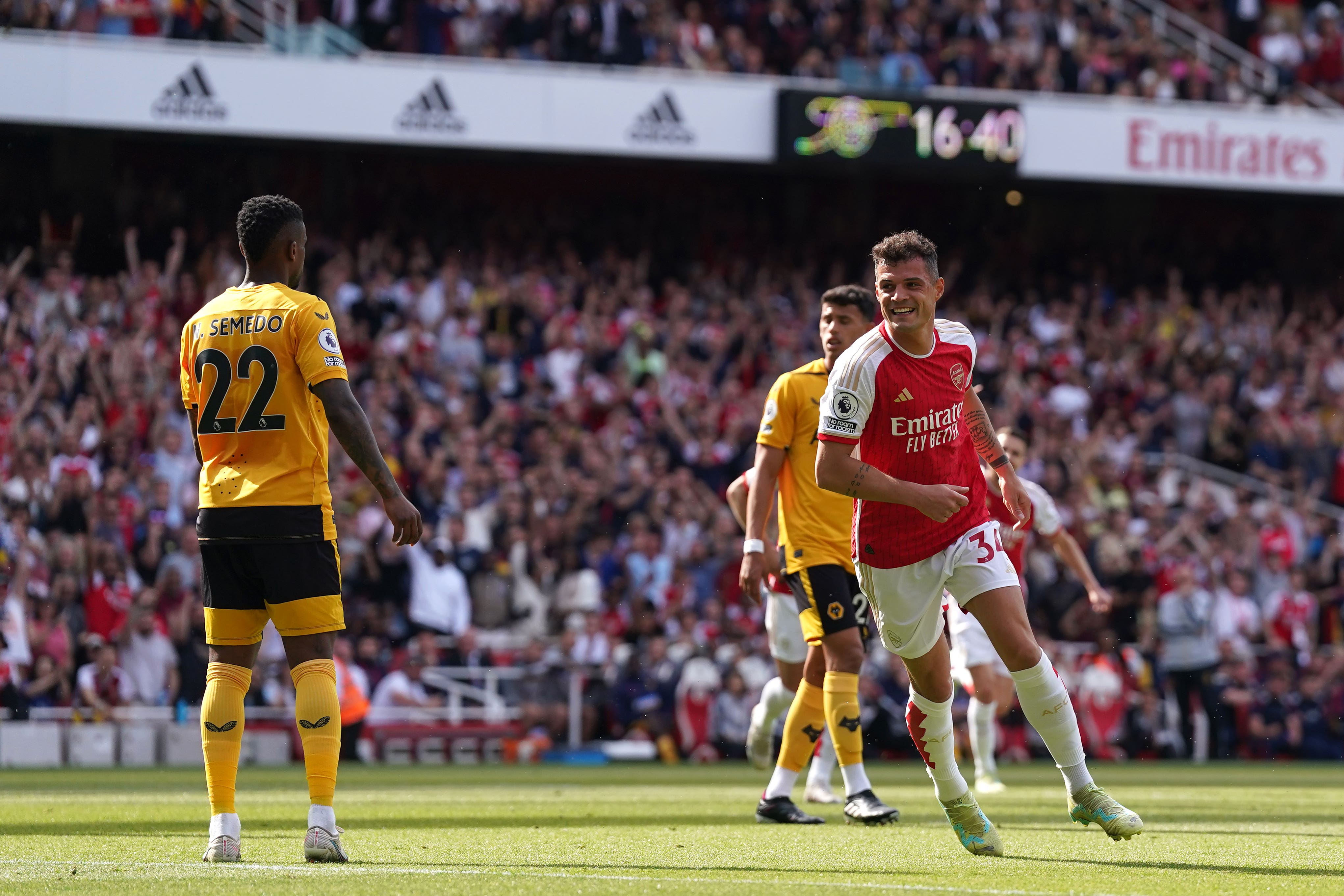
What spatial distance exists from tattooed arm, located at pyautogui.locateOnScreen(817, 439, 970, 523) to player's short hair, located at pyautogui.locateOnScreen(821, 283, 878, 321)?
2.45 metres

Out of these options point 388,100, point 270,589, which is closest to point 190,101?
point 388,100

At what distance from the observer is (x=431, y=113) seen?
22.6m

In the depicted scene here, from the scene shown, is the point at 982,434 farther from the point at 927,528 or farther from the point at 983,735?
the point at 983,735

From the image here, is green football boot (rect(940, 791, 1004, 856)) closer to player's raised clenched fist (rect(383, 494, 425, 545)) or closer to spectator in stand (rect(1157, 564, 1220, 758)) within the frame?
player's raised clenched fist (rect(383, 494, 425, 545))

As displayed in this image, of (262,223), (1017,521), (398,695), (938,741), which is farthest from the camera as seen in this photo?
(398,695)

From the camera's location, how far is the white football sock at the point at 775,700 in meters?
10.4

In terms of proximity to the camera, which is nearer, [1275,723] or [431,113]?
[1275,723]

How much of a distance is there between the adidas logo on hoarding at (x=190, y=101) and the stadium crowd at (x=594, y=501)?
4.78 ft

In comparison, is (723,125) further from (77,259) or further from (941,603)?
(941,603)

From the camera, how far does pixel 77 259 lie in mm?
21859

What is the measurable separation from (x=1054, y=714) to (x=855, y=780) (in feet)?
7.88

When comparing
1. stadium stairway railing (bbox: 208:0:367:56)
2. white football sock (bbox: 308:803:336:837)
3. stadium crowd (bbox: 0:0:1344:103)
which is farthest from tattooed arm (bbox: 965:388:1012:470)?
stadium crowd (bbox: 0:0:1344:103)

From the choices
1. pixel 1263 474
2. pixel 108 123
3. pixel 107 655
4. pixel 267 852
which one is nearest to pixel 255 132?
pixel 108 123

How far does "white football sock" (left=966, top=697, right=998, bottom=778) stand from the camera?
1224cm
